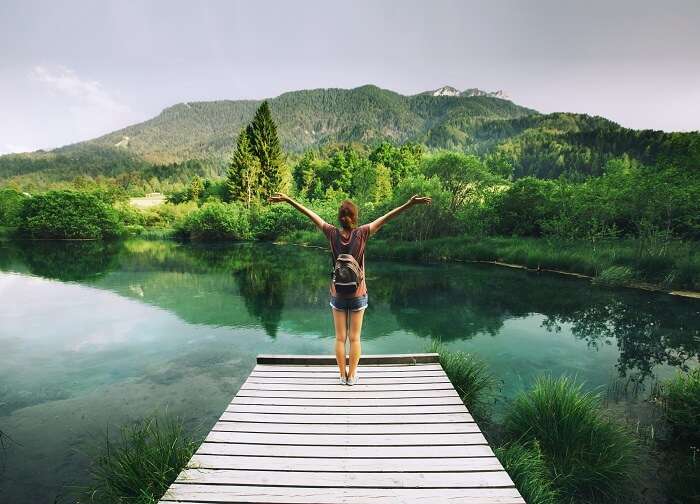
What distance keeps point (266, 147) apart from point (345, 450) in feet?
169

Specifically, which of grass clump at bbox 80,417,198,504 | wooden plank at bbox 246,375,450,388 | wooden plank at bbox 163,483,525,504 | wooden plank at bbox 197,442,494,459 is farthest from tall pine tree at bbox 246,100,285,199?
wooden plank at bbox 163,483,525,504

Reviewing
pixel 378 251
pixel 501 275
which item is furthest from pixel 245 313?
pixel 378 251

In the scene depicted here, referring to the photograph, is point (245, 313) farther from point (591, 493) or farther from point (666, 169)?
point (666, 169)

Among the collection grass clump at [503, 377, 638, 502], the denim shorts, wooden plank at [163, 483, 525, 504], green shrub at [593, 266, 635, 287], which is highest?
the denim shorts

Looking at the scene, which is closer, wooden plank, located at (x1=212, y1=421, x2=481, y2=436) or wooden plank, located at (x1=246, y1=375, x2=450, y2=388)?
wooden plank, located at (x1=212, y1=421, x2=481, y2=436)

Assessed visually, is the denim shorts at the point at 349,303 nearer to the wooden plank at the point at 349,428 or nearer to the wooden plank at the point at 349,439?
the wooden plank at the point at 349,428

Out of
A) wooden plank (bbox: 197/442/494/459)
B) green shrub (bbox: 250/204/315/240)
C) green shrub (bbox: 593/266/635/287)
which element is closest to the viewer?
wooden plank (bbox: 197/442/494/459)

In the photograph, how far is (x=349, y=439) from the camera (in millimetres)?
3078

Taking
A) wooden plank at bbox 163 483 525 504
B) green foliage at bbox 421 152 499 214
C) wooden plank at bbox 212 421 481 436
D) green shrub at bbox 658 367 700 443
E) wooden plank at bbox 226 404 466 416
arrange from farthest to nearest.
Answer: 1. green foliage at bbox 421 152 499 214
2. green shrub at bbox 658 367 700 443
3. wooden plank at bbox 226 404 466 416
4. wooden plank at bbox 212 421 481 436
5. wooden plank at bbox 163 483 525 504

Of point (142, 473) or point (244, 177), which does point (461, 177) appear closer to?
point (142, 473)

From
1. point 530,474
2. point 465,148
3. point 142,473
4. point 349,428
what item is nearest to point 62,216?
point 142,473

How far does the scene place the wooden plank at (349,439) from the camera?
303 centimetres

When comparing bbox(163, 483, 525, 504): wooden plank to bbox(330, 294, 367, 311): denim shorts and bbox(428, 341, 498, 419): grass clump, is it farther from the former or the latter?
bbox(428, 341, 498, 419): grass clump

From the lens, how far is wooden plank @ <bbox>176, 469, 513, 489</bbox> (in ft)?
8.34
